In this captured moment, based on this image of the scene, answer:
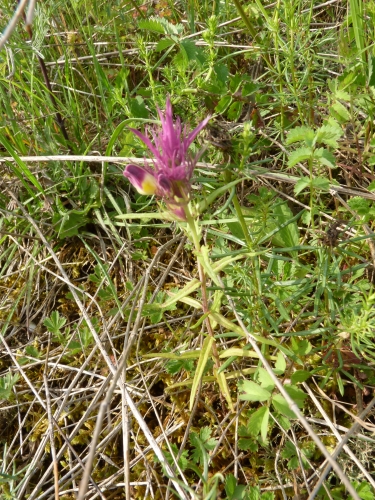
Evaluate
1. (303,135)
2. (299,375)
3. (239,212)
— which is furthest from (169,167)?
(299,375)

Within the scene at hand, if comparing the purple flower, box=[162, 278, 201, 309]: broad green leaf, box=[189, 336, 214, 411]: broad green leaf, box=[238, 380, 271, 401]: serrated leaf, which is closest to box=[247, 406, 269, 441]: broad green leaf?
box=[238, 380, 271, 401]: serrated leaf

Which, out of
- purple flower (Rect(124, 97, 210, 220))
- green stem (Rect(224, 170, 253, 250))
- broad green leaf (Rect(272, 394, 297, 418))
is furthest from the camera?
green stem (Rect(224, 170, 253, 250))

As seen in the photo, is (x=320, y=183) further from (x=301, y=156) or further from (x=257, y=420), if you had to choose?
(x=257, y=420)

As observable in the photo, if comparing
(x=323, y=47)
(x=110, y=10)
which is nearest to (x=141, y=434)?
(x=323, y=47)

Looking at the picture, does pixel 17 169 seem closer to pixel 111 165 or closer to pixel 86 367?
pixel 111 165

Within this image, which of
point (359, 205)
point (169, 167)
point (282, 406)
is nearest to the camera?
point (169, 167)

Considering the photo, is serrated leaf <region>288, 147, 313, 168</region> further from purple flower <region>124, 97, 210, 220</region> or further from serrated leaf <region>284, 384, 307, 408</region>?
serrated leaf <region>284, 384, 307, 408</region>

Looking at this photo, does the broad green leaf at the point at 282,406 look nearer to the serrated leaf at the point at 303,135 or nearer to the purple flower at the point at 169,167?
the purple flower at the point at 169,167

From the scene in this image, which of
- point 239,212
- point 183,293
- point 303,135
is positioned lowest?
point 183,293
